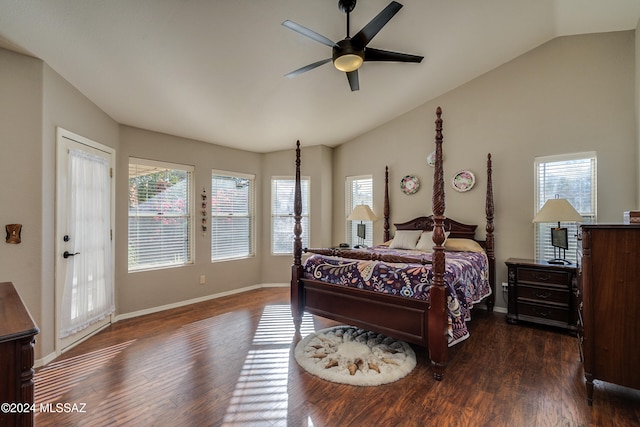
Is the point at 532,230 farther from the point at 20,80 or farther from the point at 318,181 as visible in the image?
the point at 20,80

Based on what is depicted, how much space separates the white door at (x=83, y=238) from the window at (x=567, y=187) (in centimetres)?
537

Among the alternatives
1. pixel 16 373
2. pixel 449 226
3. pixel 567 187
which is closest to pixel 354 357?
pixel 16 373

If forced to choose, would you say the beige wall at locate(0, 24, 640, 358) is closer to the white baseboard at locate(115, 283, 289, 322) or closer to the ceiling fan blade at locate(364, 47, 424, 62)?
the white baseboard at locate(115, 283, 289, 322)

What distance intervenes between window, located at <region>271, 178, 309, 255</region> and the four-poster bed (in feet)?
6.39

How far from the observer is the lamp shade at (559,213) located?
124 inches

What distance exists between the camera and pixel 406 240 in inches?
170

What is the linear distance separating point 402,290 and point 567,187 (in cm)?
274

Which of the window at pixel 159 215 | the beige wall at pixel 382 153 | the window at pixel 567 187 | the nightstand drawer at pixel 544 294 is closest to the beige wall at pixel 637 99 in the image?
the beige wall at pixel 382 153

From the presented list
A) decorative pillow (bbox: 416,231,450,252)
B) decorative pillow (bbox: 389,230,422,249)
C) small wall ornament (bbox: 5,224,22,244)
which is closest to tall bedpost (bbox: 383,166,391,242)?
decorative pillow (bbox: 389,230,422,249)

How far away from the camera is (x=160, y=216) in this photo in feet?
13.8

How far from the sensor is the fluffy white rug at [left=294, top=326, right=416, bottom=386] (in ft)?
7.73

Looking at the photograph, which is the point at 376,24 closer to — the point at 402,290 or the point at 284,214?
the point at 402,290

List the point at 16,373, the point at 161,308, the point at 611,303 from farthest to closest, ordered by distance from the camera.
Answer: the point at 161,308
the point at 611,303
the point at 16,373

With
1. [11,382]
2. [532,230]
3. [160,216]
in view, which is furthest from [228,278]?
[532,230]
